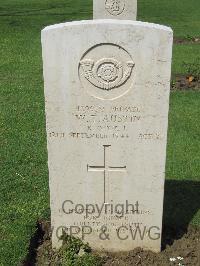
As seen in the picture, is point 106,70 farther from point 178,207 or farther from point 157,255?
point 178,207

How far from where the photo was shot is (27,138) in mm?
7230

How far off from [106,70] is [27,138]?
356 cm

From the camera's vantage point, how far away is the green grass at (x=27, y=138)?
16.7ft

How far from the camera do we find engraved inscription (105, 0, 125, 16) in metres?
11.9

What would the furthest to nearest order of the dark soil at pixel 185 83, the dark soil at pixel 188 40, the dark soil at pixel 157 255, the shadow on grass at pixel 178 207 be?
the dark soil at pixel 188 40 < the dark soil at pixel 185 83 < the shadow on grass at pixel 178 207 < the dark soil at pixel 157 255

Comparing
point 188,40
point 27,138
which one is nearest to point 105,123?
point 27,138

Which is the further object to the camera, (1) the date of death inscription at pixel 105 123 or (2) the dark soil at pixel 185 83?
(2) the dark soil at pixel 185 83

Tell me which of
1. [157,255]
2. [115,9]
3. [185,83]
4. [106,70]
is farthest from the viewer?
[115,9]

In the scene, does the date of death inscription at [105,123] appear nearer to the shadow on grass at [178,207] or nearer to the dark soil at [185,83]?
the shadow on grass at [178,207]

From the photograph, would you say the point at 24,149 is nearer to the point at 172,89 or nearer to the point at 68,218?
the point at 68,218

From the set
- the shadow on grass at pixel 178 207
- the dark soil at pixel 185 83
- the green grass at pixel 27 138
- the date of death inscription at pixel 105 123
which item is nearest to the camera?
the date of death inscription at pixel 105 123

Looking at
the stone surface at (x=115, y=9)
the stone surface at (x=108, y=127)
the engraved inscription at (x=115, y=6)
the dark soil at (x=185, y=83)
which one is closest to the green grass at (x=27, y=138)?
the dark soil at (x=185, y=83)

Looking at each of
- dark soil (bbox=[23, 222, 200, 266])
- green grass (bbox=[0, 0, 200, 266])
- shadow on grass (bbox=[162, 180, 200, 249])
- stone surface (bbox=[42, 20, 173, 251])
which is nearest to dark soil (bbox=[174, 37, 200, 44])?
green grass (bbox=[0, 0, 200, 266])

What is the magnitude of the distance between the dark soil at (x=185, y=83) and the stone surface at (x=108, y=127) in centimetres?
574
